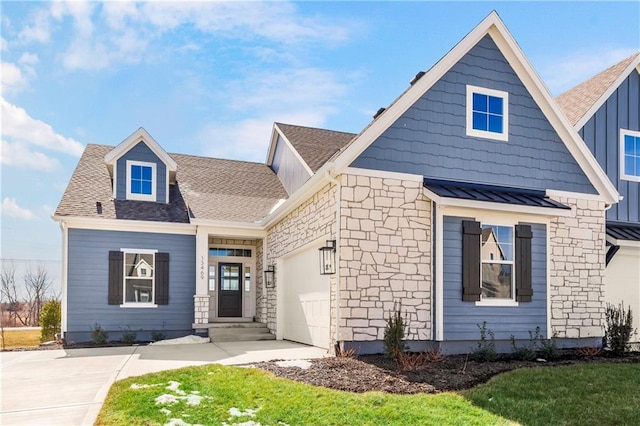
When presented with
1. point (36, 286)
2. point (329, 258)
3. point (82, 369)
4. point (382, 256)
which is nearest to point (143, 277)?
point (82, 369)

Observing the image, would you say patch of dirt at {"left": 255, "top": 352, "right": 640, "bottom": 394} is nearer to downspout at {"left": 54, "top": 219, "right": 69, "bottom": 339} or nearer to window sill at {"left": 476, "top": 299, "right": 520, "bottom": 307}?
window sill at {"left": 476, "top": 299, "right": 520, "bottom": 307}

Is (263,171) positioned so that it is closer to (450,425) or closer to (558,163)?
(558,163)

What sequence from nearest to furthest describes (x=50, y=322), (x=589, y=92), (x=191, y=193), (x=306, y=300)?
(x=306, y=300) → (x=589, y=92) → (x=50, y=322) → (x=191, y=193)

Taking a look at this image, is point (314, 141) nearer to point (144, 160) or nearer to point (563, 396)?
point (144, 160)

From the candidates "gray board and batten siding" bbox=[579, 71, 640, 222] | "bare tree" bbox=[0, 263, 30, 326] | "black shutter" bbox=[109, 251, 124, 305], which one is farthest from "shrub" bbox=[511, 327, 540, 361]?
"bare tree" bbox=[0, 263, 30, 326]

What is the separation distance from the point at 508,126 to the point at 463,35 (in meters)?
2.13

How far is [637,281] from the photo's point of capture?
1223 cm

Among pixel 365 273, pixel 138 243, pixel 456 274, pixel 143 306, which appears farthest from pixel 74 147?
pixel 456 274

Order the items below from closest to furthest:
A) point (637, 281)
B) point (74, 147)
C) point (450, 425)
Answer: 1. point (450, 425)
2. point (637, 281)
3. point (74, 147)

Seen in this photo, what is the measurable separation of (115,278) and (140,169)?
3.34 m

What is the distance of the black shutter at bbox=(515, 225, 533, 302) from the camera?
389 inches

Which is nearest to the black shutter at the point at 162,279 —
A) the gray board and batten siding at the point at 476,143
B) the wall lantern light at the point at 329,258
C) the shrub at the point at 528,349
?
the wall lantern light at the point at 329,258

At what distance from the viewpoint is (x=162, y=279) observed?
13492 mm

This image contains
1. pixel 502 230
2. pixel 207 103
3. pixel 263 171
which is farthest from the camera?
pixel 263 171
